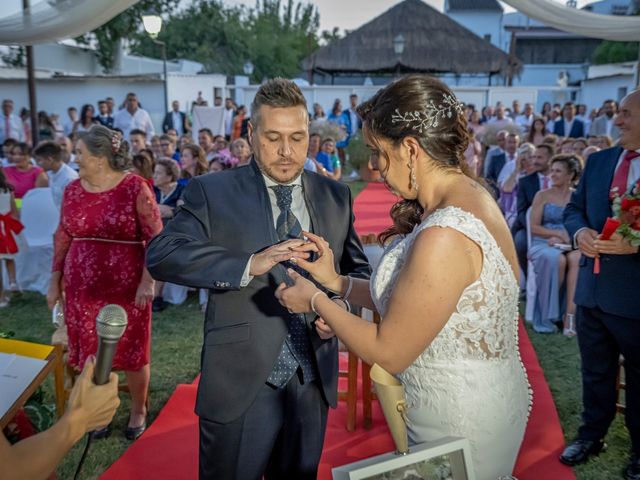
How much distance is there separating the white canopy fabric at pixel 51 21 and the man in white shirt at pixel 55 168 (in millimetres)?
2980

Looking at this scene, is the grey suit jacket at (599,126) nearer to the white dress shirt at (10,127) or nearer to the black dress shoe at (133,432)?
the black dress shoe at (133,432)

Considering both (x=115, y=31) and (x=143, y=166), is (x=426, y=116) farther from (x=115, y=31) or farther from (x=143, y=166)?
(x=115, y=31)

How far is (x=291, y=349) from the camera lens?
253cm

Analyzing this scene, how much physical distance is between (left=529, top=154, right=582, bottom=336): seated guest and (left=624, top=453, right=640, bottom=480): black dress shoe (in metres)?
2.93

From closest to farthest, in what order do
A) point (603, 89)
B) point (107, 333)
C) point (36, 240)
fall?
point (107, 333), point (36, 240), point (603, 89)

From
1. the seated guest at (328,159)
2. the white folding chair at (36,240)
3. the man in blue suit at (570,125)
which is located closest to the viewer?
the white folding chair at (36,240)

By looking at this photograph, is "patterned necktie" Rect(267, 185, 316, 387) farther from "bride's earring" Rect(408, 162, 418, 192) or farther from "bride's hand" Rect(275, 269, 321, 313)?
"bride's earring" Rect(408, 162, 418, 192)

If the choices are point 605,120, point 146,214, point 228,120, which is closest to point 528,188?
point 146,214

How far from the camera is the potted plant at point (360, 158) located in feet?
58.7

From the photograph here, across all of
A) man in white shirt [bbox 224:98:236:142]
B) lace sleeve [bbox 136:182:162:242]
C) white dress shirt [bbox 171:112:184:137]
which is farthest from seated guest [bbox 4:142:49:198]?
man in white shirt [bbox 224:98:236:142]

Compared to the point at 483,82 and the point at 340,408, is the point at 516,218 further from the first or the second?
the point at 483,82

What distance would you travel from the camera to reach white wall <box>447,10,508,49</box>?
181 feet

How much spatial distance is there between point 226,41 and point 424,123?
53868 mm

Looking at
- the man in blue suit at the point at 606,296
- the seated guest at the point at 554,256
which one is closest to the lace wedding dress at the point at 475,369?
the man in blue suit at the point at 606,296
